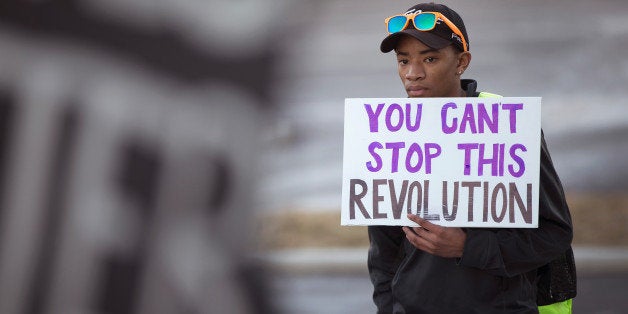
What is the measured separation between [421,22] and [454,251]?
1.74ft

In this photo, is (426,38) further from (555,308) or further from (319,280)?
(319,280)

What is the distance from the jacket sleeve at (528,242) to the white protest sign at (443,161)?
37 mm

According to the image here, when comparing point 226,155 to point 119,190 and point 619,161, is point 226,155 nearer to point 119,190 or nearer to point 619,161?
point 119,190

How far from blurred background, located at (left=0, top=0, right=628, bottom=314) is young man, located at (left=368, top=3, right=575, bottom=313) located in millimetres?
1530

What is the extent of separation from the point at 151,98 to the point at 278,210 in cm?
71

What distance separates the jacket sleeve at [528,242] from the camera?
2.06 m

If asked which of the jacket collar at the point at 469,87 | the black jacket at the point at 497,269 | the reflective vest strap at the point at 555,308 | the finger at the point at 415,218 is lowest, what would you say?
the reflective vest strap at the point at 555,308

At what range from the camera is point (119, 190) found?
4.03 metres

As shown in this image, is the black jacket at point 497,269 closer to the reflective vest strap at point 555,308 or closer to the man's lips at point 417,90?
the reflective vest strap at point 555,308

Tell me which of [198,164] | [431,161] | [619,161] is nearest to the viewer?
[431,161]

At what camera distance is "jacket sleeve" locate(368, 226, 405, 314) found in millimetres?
2266

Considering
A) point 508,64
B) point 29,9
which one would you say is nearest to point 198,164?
point 29,9

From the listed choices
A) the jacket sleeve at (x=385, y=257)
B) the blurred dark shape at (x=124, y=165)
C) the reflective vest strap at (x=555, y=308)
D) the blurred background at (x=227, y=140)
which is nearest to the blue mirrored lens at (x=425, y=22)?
the jacket sleeve at (x=385, y=257)

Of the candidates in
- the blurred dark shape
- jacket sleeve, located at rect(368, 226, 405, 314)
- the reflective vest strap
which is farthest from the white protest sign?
the blurred dark shape
